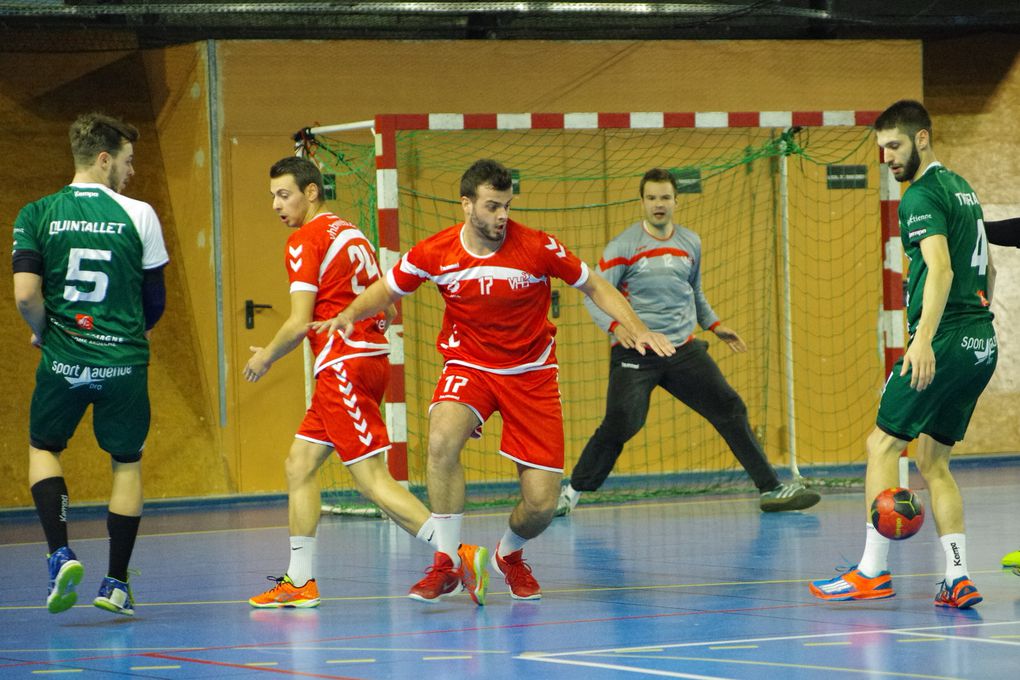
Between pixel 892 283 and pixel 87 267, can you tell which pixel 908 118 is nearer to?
pixel 87 267

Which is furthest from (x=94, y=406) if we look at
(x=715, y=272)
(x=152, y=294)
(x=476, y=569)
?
(x=715, y=272)

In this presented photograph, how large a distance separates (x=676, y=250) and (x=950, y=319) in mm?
3937

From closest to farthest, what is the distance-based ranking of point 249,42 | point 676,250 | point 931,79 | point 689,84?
1. point 676,250
2. point 249,42
3. point 689,84
4. point 931,79

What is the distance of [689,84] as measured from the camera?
13.7 m

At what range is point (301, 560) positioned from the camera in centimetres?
652

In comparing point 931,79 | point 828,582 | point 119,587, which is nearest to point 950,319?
point 828,582

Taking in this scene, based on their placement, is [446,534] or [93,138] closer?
[93,138]

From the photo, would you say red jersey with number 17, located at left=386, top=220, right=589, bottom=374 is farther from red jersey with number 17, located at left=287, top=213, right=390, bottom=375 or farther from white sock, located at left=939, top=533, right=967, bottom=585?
white sock, located at left=939, top=533, right=967, bottom=585

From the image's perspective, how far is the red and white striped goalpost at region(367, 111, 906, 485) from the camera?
32.9 feet

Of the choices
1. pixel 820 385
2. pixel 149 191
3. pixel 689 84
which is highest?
pixel 689 84

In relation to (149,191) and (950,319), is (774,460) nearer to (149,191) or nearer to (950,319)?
(149,191)

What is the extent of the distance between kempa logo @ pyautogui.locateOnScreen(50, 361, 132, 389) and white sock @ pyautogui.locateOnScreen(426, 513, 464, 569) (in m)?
1.57

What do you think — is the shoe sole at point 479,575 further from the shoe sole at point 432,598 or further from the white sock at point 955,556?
the white sock at point 955,556

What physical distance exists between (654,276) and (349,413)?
3791 mm
